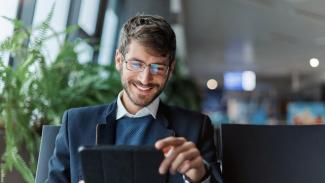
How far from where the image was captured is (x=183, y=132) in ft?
4.60

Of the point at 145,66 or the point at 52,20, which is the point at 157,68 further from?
the point at 52,20

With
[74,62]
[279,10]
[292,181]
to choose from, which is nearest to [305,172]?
[292,181]

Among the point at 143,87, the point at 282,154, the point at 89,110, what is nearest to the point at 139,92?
the point at 143,87

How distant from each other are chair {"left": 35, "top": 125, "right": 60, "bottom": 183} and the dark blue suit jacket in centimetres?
24

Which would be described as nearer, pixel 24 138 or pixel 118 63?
pixel 118 63

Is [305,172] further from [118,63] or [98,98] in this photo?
[98,98]

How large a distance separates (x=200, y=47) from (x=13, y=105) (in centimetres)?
1343

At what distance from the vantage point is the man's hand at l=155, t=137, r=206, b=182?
1.03 meters

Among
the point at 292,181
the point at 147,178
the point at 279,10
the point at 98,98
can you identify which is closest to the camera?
the point at 147,178

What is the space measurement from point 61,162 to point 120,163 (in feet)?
1.18

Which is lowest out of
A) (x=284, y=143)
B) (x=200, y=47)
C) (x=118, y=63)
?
(x=284, y=143)

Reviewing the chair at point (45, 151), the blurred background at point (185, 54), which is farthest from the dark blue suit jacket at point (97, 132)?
the blurred background at point (185, 54)

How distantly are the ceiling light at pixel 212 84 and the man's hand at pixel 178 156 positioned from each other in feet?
82.4

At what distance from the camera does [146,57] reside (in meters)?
1.27
